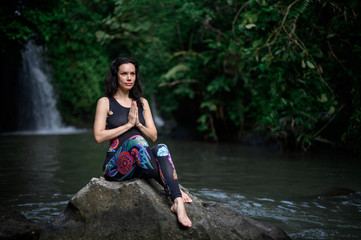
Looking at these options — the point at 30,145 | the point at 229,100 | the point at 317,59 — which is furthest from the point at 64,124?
the point at 317,59

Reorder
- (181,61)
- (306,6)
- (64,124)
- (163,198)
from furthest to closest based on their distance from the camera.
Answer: (64,124) < (181,61) < (306,6) < (163,198)

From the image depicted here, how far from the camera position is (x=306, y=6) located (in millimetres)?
5344

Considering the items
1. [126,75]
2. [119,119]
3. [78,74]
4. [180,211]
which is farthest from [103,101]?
[78,74]

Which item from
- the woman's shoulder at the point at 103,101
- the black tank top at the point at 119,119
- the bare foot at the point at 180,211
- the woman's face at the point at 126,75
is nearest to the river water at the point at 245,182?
the bare foot at the point at 180,211

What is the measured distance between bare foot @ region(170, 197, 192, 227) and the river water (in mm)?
1349

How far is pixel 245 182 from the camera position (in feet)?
23.7

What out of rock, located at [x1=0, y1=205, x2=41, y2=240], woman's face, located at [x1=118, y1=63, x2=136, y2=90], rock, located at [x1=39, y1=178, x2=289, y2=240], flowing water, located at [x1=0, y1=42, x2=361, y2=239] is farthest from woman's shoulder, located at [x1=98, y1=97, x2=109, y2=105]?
flowing water, located at [x1=0, y1=42, x2=361, y2=239]

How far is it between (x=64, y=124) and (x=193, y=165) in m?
13.1

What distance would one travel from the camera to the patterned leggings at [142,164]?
3977 millimetres

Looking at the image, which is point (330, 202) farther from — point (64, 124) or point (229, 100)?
point (64, 124)

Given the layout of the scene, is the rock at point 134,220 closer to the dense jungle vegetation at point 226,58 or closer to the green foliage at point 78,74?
the dense jungle vegetation at point 226,58

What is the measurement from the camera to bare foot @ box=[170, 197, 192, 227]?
3660mm

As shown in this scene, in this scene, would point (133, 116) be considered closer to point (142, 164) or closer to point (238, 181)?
point (142, 164)

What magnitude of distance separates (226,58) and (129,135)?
9.59 m
